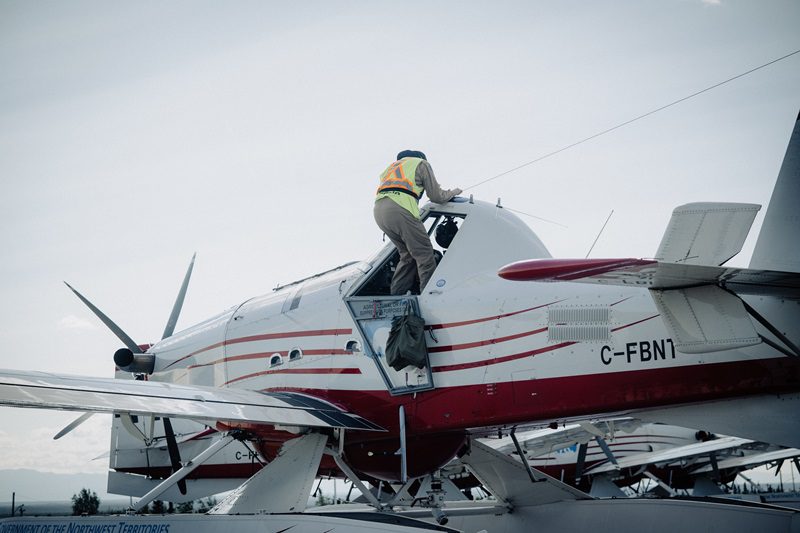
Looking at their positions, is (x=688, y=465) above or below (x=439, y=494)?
above

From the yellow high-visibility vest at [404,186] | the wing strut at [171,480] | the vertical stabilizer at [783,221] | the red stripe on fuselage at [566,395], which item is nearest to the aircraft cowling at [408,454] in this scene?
the red stripe on fuselage at [566,395]

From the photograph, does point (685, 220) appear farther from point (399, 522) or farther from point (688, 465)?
point (688, 465)

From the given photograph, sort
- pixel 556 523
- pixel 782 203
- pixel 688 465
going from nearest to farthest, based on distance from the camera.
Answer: pixel 782 203 → pixel 556 523 → pixel 688 465

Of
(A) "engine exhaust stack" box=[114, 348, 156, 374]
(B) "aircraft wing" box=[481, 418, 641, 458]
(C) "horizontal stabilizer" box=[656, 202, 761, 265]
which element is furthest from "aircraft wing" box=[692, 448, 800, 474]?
(C) "horizontal stabilizer" box=[656, 202, 761, 265]

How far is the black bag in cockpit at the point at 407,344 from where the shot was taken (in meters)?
8.27

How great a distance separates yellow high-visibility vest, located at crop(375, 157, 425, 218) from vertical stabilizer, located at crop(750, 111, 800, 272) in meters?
3.93

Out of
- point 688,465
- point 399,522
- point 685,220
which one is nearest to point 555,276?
point 685,220

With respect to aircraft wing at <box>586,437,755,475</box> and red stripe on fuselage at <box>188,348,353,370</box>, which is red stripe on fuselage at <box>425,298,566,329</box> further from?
aircraft wing at <box>586,437,755,475</box>

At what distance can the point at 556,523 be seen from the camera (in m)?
9.38

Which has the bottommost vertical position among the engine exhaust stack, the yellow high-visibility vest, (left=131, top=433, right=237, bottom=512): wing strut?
(left=131, top=433, right=237, bottom=512): wing strut

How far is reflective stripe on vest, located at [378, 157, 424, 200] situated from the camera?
9.21 m

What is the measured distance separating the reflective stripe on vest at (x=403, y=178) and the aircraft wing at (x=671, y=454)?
43.7 feet

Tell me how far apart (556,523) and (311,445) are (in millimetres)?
3096

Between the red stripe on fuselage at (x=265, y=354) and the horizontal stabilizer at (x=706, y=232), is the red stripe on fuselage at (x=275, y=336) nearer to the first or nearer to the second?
the red stripe on fuselage at (x=265, y=354)
